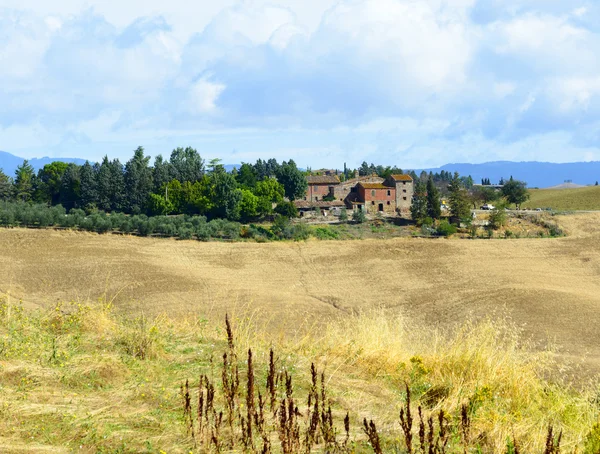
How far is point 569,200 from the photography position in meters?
79.1

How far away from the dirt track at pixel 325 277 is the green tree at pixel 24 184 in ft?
85.3

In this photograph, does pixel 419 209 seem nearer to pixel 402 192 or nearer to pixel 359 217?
pixel 359 217

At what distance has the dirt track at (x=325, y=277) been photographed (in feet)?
72.7

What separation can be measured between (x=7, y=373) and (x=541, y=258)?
36172mm

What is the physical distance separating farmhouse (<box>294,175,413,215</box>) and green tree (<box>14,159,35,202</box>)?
2831cm

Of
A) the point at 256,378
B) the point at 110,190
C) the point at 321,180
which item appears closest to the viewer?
the point at 256,378

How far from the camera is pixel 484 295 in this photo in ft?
85.7

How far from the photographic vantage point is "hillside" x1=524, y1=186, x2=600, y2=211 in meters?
72.9

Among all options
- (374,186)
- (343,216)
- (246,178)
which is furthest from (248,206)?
(374,186)

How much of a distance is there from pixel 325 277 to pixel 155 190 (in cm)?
3187

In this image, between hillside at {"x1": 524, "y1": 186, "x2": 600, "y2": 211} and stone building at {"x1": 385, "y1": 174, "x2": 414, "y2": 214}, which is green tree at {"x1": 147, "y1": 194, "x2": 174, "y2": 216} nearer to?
stone building at {"x1": 385, "y1": 174, "x2": 414, "y2": 214}

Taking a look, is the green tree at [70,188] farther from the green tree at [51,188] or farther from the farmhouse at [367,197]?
the farmhouse at [367,197]

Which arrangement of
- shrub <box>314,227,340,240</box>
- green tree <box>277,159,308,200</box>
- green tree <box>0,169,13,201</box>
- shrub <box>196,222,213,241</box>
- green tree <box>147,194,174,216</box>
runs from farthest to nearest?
green tree <box>277,159,308,200</box>, green tree <box>0,169,13,201</box>, green tree <box>147,194,174,216</box>, shrub <box>314,227,340,240</box>, shrub <box>196,222,213,241</box>

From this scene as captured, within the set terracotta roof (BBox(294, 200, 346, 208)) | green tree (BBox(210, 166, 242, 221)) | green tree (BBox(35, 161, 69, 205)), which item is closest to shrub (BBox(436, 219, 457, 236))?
terracotta roof (BBox(294, 200, 346, 208))
